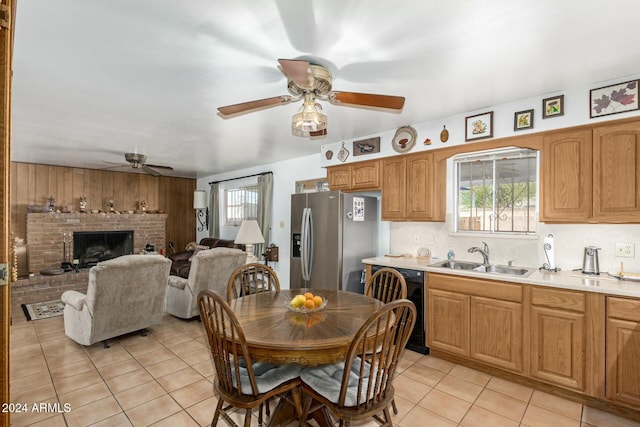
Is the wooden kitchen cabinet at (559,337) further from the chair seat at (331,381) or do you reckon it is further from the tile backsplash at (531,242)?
the chair seat at (331,381)

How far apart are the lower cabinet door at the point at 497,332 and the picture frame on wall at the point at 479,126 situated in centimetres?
155

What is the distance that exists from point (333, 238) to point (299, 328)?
2.08m

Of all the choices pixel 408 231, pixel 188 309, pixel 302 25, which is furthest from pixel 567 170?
pixel 188 309

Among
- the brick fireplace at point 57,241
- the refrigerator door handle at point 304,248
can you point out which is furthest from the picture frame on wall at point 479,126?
the brick fireplace at point 57,241

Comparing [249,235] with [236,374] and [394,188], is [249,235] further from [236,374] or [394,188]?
[236,374]

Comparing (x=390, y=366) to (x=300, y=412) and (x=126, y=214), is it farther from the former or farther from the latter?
(x=126, y=214)

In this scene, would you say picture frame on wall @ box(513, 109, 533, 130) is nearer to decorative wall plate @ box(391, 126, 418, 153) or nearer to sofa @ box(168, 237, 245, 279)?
decorative wall plate @ box(391, 126, 418, 153)

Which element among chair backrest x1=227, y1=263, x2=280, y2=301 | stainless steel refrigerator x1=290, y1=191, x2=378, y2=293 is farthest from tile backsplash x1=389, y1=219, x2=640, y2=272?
chair backrest x1=227, y1=263, x2=280, y2=301

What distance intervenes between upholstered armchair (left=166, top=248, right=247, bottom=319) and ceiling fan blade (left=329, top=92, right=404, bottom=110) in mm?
2602

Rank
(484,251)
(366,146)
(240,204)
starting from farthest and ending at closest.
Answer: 1. (240,204)
2. (366,146)
3. (484,251)

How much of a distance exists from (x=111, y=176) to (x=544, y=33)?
25.3 feet

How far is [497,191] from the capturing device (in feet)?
10.6

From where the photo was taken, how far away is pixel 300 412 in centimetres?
174

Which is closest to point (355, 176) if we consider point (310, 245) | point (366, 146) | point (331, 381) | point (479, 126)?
point (366, 146)
